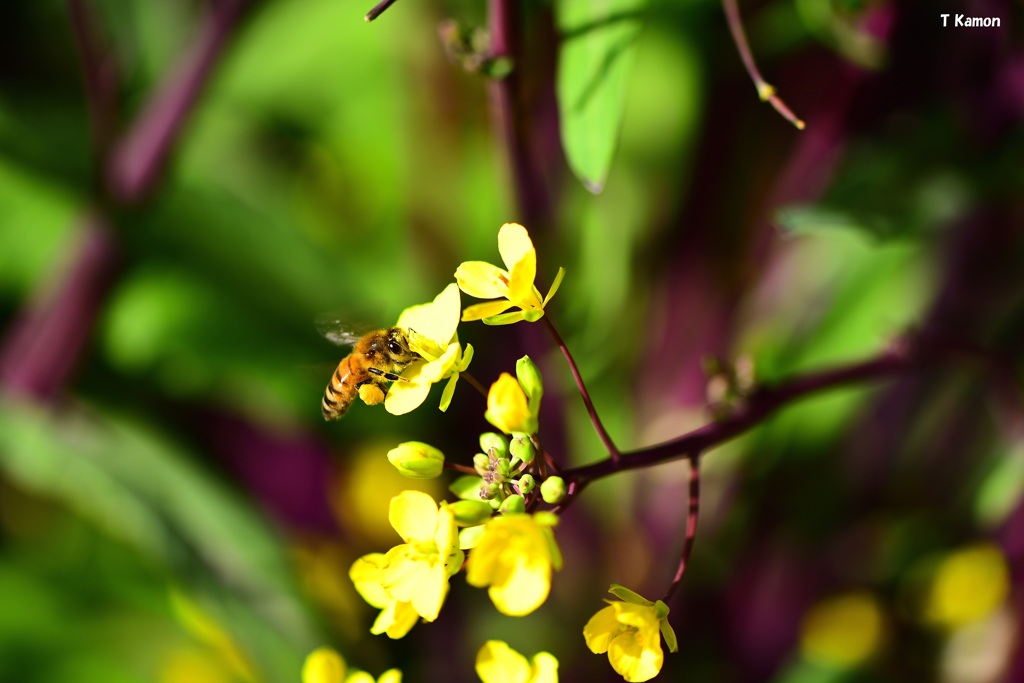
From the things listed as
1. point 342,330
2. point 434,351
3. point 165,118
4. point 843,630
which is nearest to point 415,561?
point 434,351

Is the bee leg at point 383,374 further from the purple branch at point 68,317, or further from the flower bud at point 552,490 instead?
the purple branch at point 68,317

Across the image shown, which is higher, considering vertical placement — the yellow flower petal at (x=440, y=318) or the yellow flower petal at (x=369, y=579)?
the yellow flower petal at (x=440, y=318)

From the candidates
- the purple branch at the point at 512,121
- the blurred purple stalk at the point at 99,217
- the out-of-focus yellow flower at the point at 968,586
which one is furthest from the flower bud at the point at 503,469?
the out-of-focus yellow flower at the point at 968,586

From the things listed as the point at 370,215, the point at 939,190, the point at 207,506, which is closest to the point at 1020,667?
the point at 939,190

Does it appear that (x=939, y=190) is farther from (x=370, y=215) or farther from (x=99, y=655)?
(x=99, y=655)

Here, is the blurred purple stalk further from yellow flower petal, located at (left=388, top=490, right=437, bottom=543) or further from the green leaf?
yellow flower petal, located at (left=388, top=490, right=437, bottom=543)
